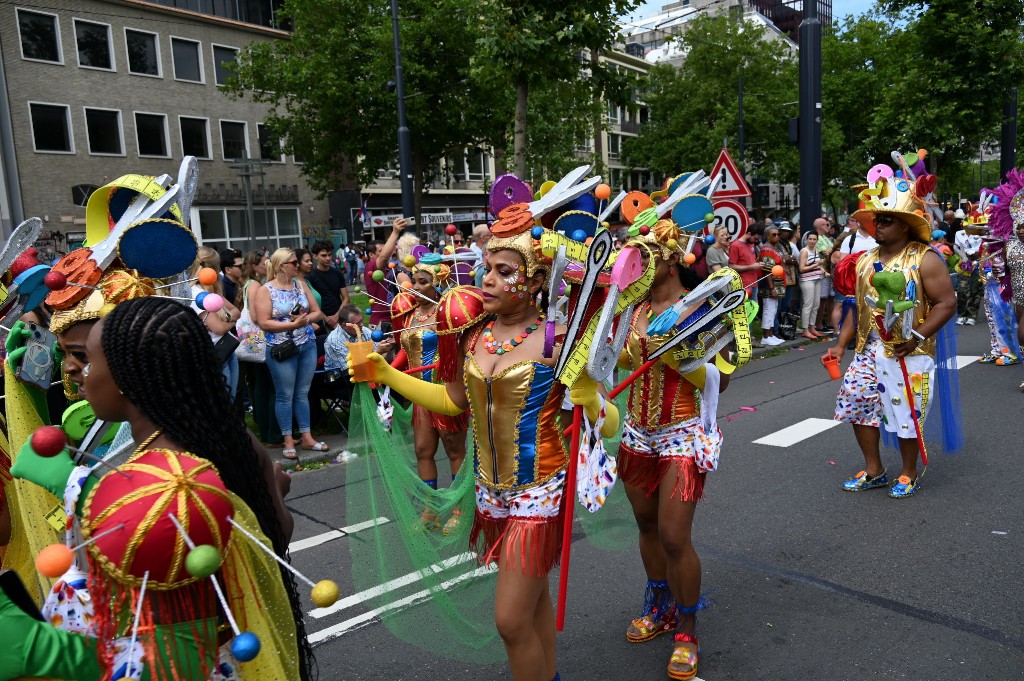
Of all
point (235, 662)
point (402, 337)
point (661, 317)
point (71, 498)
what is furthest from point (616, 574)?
point (71, 498)

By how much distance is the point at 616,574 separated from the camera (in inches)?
168

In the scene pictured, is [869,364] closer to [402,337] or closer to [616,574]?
[616,574]

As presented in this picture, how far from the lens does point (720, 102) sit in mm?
36250

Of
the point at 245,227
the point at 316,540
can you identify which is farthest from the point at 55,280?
the point at 245,227

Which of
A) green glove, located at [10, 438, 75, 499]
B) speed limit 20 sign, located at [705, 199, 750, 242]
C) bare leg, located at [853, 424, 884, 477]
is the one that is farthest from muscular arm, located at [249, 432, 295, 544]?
speed limit 20 sign, located at [705, 199, 750, 242]

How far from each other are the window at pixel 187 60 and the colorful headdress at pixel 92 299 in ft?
99.5

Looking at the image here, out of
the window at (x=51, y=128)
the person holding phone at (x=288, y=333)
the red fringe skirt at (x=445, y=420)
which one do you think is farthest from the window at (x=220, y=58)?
the red fringe skirt at (x=445, y=420)

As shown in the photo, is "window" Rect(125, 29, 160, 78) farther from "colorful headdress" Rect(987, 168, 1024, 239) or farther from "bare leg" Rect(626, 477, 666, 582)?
"bare leg" Rect(626, 477, 666, 582)

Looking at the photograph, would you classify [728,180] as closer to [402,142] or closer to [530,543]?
[402,142]

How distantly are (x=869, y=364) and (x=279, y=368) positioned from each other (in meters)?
4.67

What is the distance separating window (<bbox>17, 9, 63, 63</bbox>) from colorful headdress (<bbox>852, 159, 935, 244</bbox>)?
27.8 metres

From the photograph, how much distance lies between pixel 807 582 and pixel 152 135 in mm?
29933

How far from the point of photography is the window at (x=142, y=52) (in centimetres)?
2781

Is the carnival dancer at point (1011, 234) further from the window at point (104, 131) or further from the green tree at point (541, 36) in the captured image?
the window at point (104, 131)
